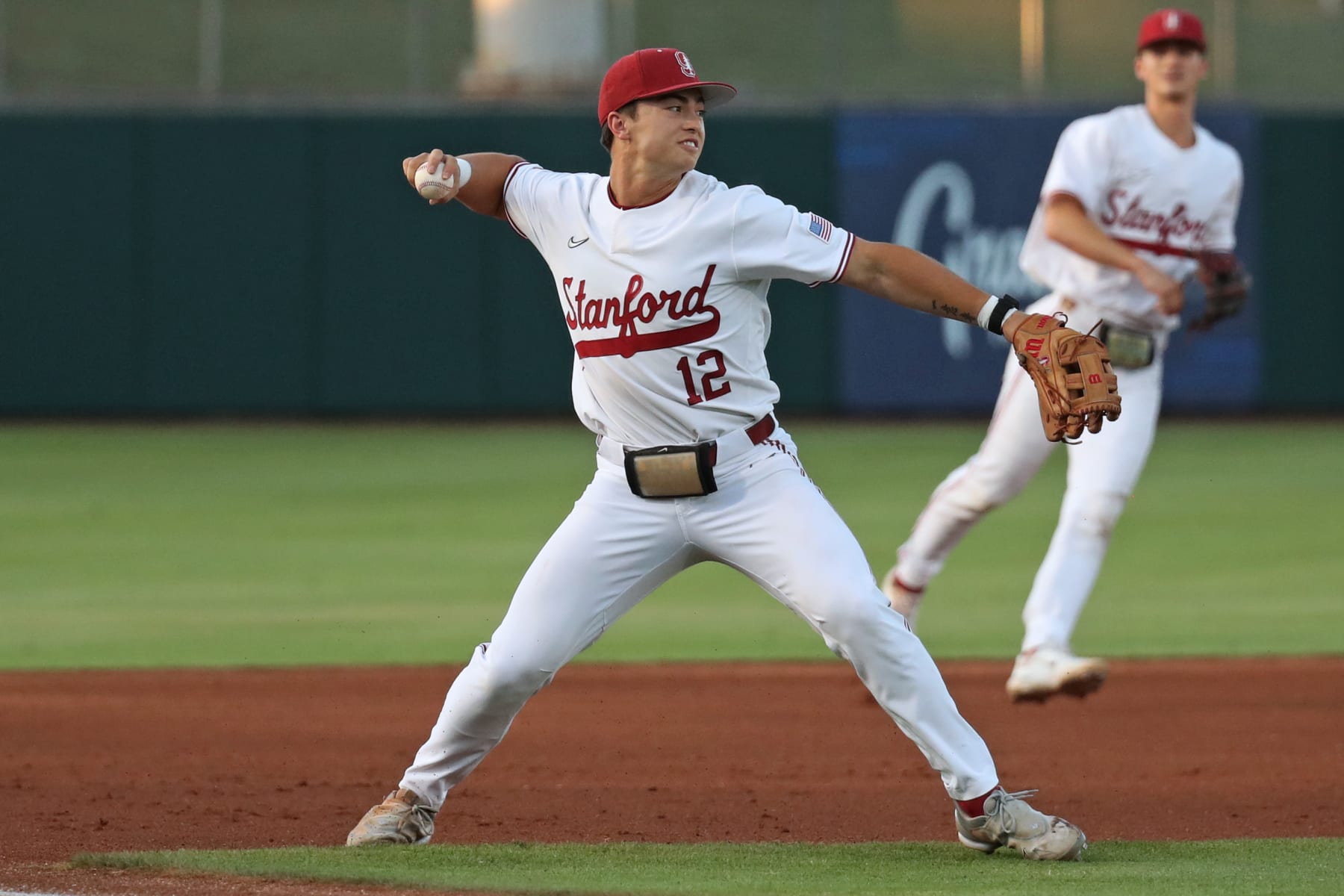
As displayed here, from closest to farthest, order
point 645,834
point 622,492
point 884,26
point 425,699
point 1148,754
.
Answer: point 622,492 → point 645,834 → point 1148,754 → point 425,699 → point 884,26

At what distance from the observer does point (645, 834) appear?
5289mm

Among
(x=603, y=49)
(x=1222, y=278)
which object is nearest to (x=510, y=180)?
(x=1222, y=278)

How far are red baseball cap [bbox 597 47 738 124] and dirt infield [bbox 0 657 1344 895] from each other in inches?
76.4

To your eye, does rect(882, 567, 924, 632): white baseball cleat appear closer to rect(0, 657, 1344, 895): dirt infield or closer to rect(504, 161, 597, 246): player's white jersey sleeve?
rect(0, 657, 1344, 895): dirt infield

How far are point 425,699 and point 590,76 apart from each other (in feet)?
47.0

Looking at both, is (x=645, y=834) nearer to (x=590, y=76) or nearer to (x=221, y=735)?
(x=221, y=735)

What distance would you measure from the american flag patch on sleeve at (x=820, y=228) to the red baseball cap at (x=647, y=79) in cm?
37

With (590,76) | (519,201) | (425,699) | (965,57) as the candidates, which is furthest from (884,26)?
(519,201)

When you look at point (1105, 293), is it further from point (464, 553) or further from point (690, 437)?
point (464, 553)

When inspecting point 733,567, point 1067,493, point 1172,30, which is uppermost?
point 1172,30

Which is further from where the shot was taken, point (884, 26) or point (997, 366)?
point (884, 26)

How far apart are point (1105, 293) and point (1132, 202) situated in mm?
403

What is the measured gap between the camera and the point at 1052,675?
21.6 ft

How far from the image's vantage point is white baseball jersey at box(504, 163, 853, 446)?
462cm
